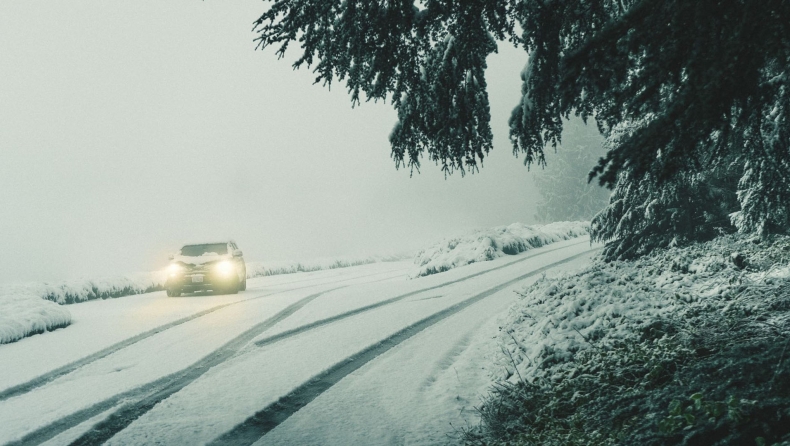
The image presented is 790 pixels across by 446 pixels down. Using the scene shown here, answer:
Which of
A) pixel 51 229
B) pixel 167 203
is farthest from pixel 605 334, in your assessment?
pixel 167 203

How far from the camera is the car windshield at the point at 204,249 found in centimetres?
1536

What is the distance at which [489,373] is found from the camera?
541 cm

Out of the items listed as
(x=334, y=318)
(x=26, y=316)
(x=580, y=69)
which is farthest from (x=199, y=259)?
(x=580, y=69)

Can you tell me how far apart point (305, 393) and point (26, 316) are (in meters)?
7.33

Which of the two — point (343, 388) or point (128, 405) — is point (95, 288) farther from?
point (343, 388)

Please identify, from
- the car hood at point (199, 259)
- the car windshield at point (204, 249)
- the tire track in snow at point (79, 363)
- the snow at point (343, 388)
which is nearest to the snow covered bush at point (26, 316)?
the tire track in snow at point (79, 363)

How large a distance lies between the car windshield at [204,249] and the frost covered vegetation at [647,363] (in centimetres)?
1075

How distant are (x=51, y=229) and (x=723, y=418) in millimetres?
100498

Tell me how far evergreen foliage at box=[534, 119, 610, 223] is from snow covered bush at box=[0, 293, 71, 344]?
188 ft

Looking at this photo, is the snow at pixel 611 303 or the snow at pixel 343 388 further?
the snow at pixel 611 303

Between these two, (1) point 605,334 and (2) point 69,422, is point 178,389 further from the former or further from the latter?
(1) point 605,334

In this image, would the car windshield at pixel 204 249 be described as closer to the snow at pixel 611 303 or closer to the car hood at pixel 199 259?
the car hood at pixel 199 259

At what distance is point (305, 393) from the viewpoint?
5082mm

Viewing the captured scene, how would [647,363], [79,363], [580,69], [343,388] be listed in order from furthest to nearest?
[79,363]
[343,388]
[647,363]
[580,69]
